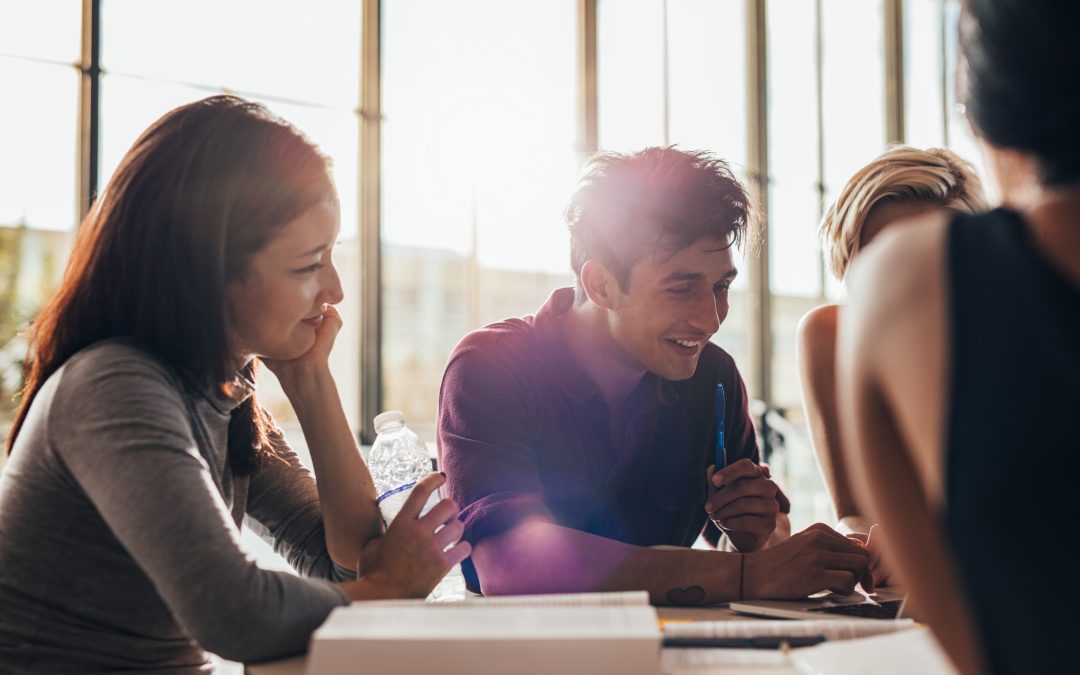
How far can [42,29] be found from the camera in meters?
3.30

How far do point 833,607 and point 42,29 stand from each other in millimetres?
3352

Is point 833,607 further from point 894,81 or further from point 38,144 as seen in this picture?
point 894,81

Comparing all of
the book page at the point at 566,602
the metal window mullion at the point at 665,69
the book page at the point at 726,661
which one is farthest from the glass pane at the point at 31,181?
the metal window mullion at the point at 665,69

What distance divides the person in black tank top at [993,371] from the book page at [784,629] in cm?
36

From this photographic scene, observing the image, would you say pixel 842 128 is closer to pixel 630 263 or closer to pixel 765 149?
pixel 765 149

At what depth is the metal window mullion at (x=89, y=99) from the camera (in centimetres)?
331

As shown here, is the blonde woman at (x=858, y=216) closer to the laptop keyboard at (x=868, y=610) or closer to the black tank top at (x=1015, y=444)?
the laptop keyboard at (x=868, y=610)

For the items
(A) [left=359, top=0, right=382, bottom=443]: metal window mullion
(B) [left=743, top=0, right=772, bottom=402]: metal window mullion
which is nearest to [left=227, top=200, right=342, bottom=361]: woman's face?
(A) [left=359, top=0, right=382, bottom=443]: metal window mullion

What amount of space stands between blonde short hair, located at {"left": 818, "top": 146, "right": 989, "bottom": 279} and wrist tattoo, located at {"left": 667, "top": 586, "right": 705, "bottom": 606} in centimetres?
95

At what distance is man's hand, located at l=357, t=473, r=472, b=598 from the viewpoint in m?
1.26

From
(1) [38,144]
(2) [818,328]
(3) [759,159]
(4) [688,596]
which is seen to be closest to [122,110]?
(1) [38,144]

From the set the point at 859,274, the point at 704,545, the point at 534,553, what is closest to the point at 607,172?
the point at 534,553

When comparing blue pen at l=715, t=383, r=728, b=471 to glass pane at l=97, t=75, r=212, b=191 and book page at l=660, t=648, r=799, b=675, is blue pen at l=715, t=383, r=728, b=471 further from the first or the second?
glass pane at l=97, t=75, r=212, b=191

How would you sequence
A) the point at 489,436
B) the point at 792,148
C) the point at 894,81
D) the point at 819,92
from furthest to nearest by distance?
the point at 894,81 → the point at 819,92 → the point at 792,148 → the point at 489,436
